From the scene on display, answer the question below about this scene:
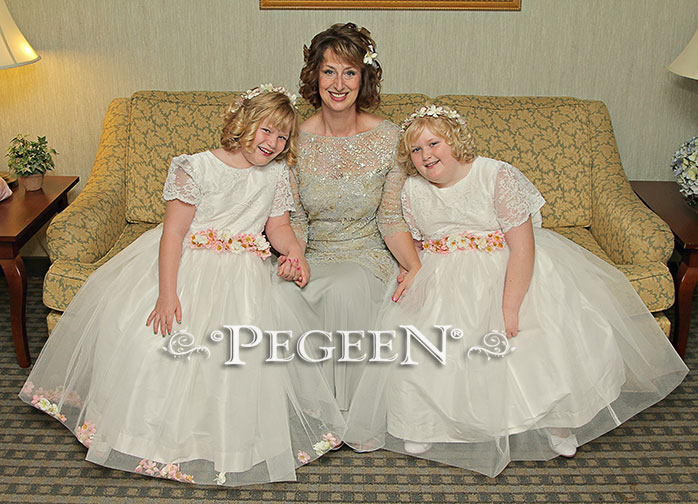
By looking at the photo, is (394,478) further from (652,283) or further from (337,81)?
(337,81)

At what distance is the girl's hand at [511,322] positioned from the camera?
7.84 feet

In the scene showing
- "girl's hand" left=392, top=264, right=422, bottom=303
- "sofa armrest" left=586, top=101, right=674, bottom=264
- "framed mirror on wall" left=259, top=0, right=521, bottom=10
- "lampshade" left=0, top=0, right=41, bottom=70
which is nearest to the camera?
"girl's hand" left=392, top=264, right=422, bottom=303

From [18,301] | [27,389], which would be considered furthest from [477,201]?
[18,301]

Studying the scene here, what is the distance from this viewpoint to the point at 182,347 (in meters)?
2.33

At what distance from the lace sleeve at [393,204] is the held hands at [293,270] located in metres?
0.35

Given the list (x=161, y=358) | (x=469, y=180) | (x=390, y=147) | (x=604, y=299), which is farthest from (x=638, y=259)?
(x=161, y=358)

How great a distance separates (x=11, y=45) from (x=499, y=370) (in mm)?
2346

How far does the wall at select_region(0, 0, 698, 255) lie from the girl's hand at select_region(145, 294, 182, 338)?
141 centimetres

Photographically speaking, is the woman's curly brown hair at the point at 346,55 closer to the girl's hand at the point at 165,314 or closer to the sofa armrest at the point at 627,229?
the girl's hand at the point at 165,314

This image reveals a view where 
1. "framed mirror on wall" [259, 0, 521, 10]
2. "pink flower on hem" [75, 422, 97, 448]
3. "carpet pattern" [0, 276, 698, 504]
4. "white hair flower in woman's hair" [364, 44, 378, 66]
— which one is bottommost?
"carpet pattern" [0, 276, 698, 504]

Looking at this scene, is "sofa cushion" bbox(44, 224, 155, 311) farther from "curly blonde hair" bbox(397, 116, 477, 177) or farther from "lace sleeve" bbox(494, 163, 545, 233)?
"lace sleeve" bbox(494, 163, 545, 233)

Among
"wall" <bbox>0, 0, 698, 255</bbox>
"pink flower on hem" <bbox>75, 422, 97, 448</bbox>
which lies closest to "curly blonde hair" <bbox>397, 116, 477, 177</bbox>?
"wall" <bbox>0, 0, 698, 255</bbox>

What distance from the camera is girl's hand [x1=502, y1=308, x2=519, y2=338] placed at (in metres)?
2.39

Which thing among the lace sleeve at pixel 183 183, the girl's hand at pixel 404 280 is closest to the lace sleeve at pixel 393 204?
the girl's hand at pixel 404 280
